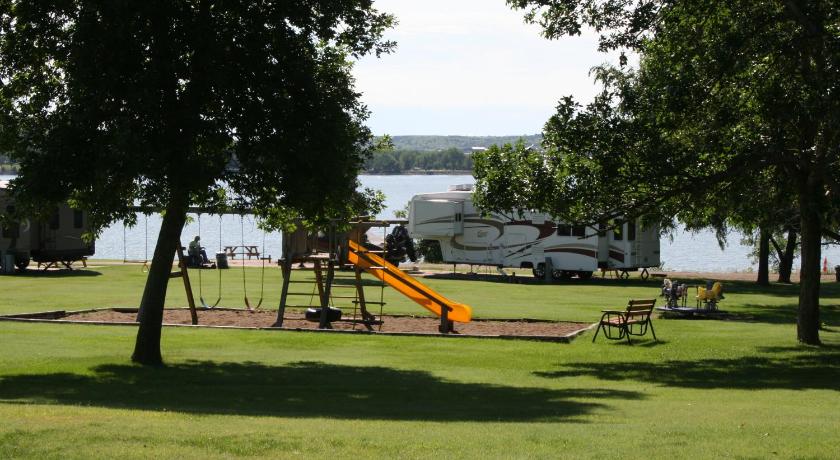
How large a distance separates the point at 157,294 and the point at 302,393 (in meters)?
4.27

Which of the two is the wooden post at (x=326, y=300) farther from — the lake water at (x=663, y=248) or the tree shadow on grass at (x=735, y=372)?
the lake water at (x=663, y=248)

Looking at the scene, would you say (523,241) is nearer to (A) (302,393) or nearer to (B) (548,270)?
(B) (548,270)

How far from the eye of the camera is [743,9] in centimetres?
1862

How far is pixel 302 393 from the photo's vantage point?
14.8 metres

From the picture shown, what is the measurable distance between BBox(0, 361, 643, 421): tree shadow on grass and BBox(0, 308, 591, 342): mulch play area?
650 cm

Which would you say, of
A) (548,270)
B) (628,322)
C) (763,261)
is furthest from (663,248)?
(628,322)

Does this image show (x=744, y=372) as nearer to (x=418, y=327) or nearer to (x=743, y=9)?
(x=743, y=9)

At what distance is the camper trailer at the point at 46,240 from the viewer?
4475 centimetres

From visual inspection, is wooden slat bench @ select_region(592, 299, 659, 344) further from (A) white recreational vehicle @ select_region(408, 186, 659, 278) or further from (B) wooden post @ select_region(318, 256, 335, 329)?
(A) white recreational vehicle @ select_region(408, 186, 659, 278)

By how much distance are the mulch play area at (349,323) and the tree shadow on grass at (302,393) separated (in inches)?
256

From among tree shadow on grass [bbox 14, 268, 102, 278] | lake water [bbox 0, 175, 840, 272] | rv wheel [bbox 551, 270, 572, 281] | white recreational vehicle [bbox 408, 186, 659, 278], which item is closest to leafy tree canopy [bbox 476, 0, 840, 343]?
white recreational vehicle [bbox 408, 186, 659, 278]

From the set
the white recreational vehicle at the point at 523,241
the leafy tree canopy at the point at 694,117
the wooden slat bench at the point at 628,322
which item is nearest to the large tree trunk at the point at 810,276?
the leafy tree canopy at the point at 694,117

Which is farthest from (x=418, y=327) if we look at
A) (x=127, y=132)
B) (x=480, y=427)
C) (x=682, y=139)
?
(x=480, y=427)

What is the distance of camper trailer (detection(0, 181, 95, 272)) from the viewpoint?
147 ft
